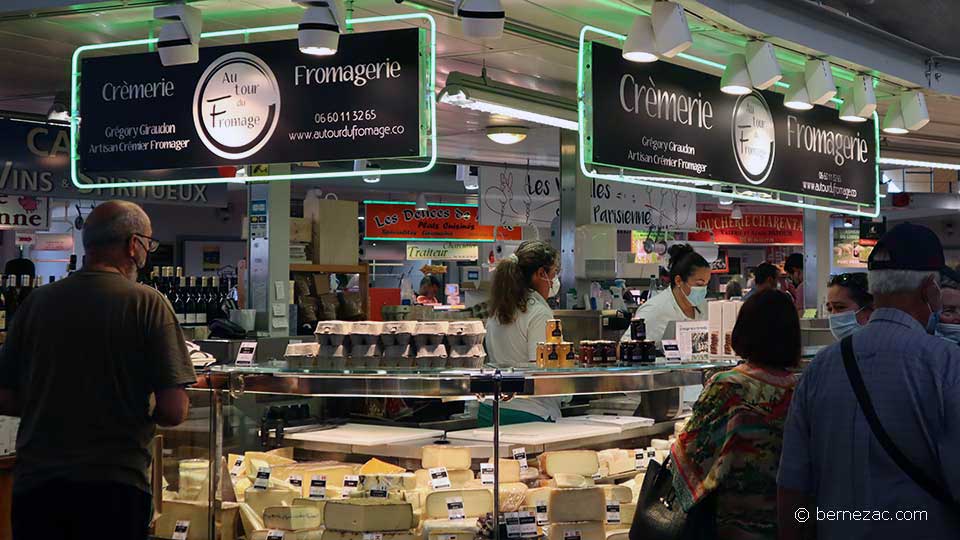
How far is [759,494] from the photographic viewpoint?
3076 mm

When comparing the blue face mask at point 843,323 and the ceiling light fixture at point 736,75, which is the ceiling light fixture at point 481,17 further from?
the blue face mask at point 843,323

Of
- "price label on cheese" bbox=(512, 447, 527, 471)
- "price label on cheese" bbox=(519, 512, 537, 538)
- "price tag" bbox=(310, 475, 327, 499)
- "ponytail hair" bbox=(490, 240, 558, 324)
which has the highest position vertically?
"ponytail hair" bbox=(490, 240, 558, 324)

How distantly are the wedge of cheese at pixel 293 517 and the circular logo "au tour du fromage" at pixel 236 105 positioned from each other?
6.82 feet

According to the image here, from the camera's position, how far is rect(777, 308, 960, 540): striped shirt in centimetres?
241

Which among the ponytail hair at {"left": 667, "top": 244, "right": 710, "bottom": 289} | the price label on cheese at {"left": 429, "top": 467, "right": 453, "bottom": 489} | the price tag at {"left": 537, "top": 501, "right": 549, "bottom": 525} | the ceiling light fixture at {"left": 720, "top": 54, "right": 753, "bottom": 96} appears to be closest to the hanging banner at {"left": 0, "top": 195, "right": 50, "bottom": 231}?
the ponytail hair at {"left": 667, "top": 244, "right": 710, "bottom": 289}

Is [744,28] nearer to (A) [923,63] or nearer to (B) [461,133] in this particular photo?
(A) [923,63]

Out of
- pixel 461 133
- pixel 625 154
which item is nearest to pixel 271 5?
pixel 625 154

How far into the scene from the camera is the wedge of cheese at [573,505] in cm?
409

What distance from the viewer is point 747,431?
3090mm

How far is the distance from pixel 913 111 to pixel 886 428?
19.8 ft

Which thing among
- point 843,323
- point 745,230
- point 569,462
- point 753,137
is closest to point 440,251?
point 745,230

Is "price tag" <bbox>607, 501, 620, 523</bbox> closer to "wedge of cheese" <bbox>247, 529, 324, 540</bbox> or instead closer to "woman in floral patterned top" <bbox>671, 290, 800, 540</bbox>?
"woman in floral patterned top" <bbox>671, 290, 800, 540</bbox>

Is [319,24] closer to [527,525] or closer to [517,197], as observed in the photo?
[527,525]

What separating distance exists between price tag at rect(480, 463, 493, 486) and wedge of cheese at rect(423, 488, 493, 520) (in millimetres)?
69
